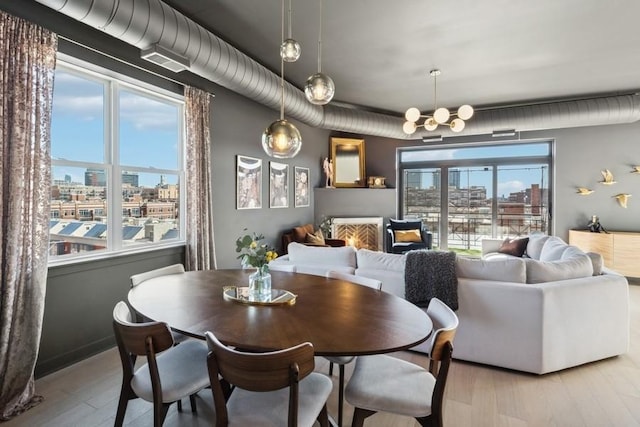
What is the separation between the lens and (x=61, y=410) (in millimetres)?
2205

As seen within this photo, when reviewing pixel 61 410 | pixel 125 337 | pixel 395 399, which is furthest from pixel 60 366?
pixel 395 399

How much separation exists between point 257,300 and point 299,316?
1.19 ft

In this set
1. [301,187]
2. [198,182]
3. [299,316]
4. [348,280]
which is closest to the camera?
[299,316]

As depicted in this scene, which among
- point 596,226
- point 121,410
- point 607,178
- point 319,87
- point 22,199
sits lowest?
point 121,410

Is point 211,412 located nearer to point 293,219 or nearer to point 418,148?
point 293,219

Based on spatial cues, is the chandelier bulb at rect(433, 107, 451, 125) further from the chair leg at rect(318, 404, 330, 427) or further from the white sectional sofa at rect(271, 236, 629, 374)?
the chair leg at rect(318, 404, 330, 427)

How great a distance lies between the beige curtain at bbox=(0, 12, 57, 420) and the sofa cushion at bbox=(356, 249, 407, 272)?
8.27 ft

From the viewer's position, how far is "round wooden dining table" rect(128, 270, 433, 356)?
1.45 metres

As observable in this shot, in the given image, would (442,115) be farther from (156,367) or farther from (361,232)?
(156,367)

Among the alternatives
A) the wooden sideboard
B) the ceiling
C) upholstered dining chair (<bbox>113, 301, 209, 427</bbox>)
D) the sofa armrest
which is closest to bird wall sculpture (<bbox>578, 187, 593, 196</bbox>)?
the wooden sideboard

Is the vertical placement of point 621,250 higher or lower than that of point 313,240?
lower

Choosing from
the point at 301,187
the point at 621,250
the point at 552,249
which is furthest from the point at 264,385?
the point at 621,250

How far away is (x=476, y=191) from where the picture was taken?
7.30 metres

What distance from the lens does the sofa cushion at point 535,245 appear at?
15.6 feet
